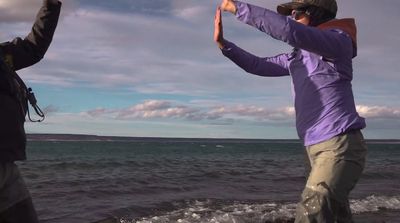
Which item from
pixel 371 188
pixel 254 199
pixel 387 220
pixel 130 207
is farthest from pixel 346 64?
pixel 371 188

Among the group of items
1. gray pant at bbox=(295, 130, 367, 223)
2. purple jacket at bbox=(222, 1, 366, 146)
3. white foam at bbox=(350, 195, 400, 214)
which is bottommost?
white foam at bbox=(350, 195, 400, 214)

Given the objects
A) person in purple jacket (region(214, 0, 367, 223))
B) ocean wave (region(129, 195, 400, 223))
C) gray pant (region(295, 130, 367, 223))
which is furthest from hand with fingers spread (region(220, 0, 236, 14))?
ocean wave (region(129, 195, 400, 223))

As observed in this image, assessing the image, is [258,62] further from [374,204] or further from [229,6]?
[374,204]

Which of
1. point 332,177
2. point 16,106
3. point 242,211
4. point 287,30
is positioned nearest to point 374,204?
point 242,211

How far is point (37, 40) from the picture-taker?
4.16m

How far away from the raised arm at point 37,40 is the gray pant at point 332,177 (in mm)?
2468

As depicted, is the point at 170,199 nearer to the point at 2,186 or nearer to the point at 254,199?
the point at 254,199

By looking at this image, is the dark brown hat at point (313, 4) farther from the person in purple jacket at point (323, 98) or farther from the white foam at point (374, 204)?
the white foam at point (374, 204)

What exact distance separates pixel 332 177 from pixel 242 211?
32.4 ft

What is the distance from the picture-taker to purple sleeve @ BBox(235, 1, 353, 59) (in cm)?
348

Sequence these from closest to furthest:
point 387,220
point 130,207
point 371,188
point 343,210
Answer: point 343,210 < point 387,220 < point 130,207 < point 371,188

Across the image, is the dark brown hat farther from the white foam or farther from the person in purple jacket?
the white foam

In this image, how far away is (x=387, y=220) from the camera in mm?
11648

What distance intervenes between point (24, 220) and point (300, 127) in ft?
7.82
